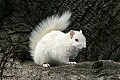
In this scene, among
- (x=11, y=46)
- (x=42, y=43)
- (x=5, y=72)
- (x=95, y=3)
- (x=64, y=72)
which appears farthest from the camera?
(x=95, y=3)

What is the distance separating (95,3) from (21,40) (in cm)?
73

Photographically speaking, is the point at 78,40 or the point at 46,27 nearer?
the point at 78,40

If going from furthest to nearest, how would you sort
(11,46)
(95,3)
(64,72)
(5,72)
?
(95,3) → (11,46) → (5,72) → (64,72)

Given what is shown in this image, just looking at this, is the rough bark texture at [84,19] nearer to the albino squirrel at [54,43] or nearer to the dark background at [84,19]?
the dark background at [84,19]

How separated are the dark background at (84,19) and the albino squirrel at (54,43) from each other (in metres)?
0.29

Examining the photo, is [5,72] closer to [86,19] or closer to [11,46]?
[11,46]

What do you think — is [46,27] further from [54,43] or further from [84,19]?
[84,19]

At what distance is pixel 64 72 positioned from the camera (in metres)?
2.04

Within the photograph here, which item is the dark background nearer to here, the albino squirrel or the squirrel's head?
the albino squirrel

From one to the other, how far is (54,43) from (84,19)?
544mm

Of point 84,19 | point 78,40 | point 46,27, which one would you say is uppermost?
point 84,19

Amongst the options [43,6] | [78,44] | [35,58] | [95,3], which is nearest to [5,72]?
[35,58]

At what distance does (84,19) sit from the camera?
2.87 m

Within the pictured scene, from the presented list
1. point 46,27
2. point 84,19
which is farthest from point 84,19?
point 46,27
